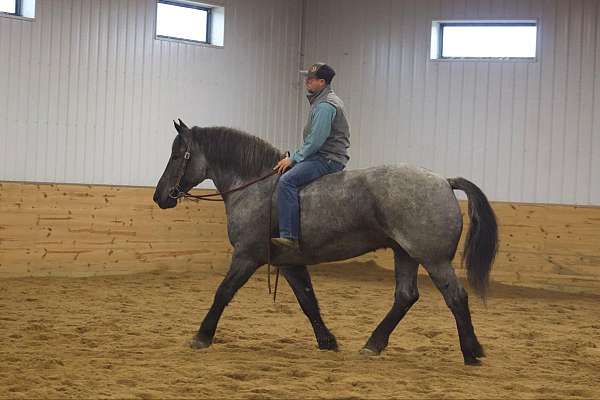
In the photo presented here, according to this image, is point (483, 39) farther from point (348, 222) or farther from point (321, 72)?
point (348, 222)

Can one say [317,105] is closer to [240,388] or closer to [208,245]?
[240,388]

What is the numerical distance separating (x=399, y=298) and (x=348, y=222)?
0.64m

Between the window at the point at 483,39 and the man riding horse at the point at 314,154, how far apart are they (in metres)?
6.15

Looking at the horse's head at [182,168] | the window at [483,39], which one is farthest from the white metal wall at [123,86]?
the horse's head at [182,168]

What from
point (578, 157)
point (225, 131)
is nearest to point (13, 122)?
point (225, 131)

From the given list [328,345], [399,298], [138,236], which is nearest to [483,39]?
[138,236]

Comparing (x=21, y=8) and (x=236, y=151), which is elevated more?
(x=21, y=8)

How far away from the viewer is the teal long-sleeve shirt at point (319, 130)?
5.61 meters

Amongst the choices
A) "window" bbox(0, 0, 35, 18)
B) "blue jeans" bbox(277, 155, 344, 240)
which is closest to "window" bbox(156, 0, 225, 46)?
"window" bbox(0, 0, 35, 18)

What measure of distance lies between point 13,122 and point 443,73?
5696 mm

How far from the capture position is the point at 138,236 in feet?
33.8

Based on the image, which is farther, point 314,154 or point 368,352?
point 314,154

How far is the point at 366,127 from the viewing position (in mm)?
12008

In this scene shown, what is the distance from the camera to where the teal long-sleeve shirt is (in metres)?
5.61
